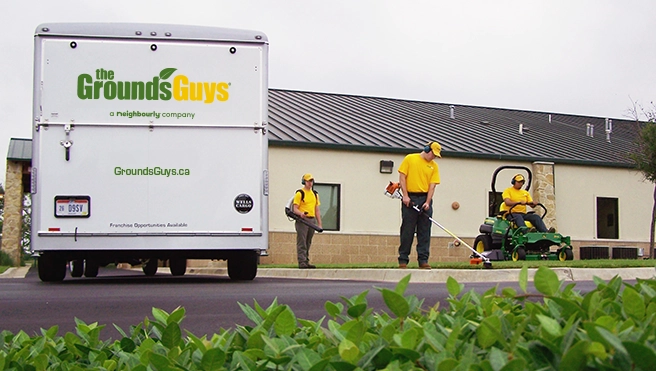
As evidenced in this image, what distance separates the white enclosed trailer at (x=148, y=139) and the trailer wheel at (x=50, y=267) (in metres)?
0.84

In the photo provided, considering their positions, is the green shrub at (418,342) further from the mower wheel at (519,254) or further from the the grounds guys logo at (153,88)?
the mower wheel at (519,254)

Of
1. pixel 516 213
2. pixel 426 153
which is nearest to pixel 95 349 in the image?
pixel 426 153

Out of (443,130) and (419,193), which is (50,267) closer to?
(419,193)

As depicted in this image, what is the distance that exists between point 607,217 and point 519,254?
10811 mm

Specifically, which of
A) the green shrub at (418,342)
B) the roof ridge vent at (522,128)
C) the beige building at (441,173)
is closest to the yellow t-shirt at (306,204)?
the beige building at (441,173)

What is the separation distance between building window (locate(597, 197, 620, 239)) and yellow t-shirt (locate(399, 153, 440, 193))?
14.0m

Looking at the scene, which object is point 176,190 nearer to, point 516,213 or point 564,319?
point 516,213

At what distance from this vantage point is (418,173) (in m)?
12.1

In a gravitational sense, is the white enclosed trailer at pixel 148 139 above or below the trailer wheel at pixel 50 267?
above

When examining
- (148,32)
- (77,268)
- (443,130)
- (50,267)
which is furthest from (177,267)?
(443,130)

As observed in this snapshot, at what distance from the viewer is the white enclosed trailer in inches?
408

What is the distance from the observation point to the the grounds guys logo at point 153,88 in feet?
34.3

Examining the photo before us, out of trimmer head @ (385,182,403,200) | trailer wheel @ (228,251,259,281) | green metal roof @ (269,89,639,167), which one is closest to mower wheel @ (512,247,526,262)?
trimmer head @ (385,182,403,200)

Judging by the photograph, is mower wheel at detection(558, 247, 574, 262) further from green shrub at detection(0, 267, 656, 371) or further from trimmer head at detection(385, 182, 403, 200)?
green shrub at detection(0, 267, 656, 371)
